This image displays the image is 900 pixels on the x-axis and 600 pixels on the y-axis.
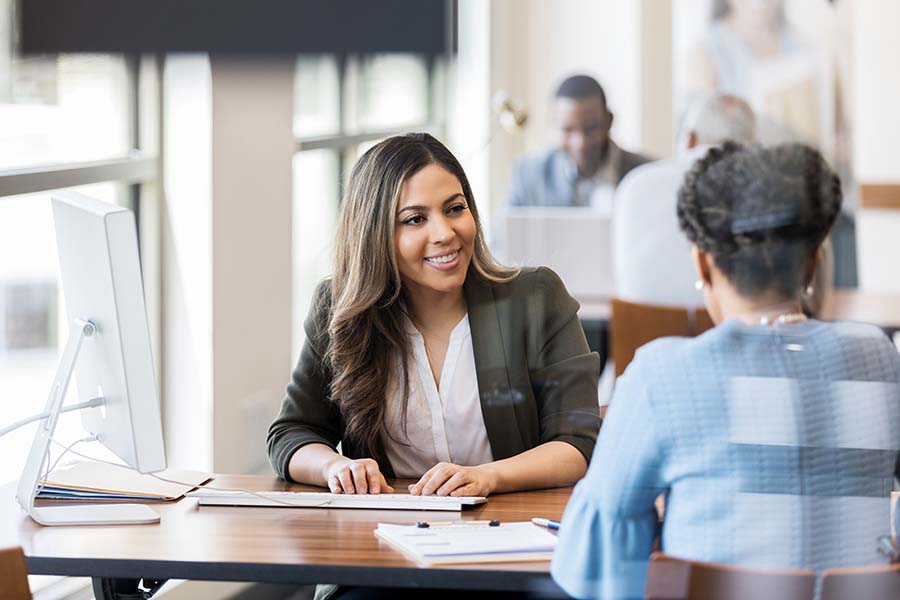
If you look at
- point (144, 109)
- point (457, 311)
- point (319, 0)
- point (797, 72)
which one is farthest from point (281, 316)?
point (319, 0)

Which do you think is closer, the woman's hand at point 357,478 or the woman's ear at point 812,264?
the woman's ear at point 812,264

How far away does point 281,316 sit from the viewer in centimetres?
245

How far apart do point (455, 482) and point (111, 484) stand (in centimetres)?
44

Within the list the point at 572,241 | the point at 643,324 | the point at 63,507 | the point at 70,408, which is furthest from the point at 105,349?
the point at 572,241

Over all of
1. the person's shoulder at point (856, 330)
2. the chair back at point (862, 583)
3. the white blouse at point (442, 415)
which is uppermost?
the person's shoulder at point (856, 330)

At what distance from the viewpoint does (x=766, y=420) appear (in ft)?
3.52

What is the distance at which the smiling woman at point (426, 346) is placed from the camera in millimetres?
1542

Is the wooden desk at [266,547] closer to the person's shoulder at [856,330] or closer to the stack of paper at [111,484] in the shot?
the stack of paper at [111,484]

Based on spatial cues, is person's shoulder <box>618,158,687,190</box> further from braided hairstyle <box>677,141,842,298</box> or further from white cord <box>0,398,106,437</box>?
white cord <box>0,398,106,437</box>

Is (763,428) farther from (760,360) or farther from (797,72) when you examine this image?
(797,72)

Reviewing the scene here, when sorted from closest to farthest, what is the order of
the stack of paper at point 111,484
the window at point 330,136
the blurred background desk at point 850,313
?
1. the blurred background desk at point 850,313
2. the window at point 330,136
3. the stack of paper at point 111,484

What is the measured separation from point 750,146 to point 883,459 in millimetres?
333

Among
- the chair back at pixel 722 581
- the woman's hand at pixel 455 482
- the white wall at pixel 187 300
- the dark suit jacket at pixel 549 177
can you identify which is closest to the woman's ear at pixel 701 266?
the chair back at pixel 722 581

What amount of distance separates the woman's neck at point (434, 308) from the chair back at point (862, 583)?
691 mm
